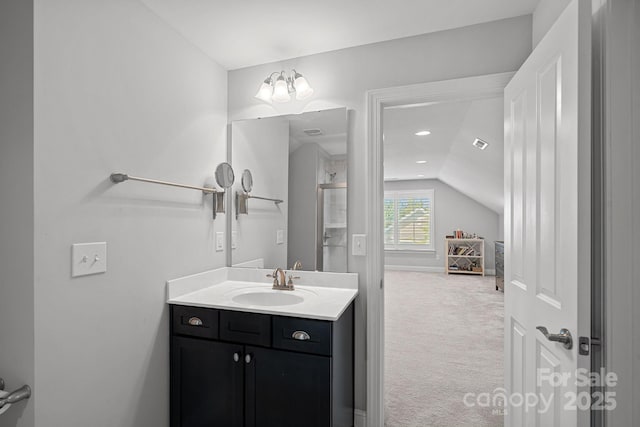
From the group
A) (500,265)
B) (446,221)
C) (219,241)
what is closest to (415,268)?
(446,221)

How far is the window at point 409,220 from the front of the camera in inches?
321

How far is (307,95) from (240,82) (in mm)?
540

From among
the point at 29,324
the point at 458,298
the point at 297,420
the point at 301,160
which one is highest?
the point at 301,160

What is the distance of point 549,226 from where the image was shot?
4.00ft

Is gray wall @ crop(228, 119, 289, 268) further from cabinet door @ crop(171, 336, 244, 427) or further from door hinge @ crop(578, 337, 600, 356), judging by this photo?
door hinge @ crop(578, 337, 600, 356)

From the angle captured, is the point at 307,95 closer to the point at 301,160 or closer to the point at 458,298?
the point at 301,160

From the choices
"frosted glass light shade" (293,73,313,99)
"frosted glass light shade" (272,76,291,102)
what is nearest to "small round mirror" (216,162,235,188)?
"frosted glass light shade" (272,76,291,102)

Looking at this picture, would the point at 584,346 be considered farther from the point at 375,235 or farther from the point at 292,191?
the point at 292,191

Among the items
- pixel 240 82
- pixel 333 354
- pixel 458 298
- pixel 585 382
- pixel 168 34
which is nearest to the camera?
pixel 585 382

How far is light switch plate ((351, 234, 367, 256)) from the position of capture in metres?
1.98

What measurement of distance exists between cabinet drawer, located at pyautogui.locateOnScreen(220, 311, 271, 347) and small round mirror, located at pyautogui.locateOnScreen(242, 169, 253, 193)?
2.99 feet

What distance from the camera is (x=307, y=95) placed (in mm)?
2119

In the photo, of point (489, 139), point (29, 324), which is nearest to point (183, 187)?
point (29, 324)

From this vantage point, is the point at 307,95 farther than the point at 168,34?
Yes
